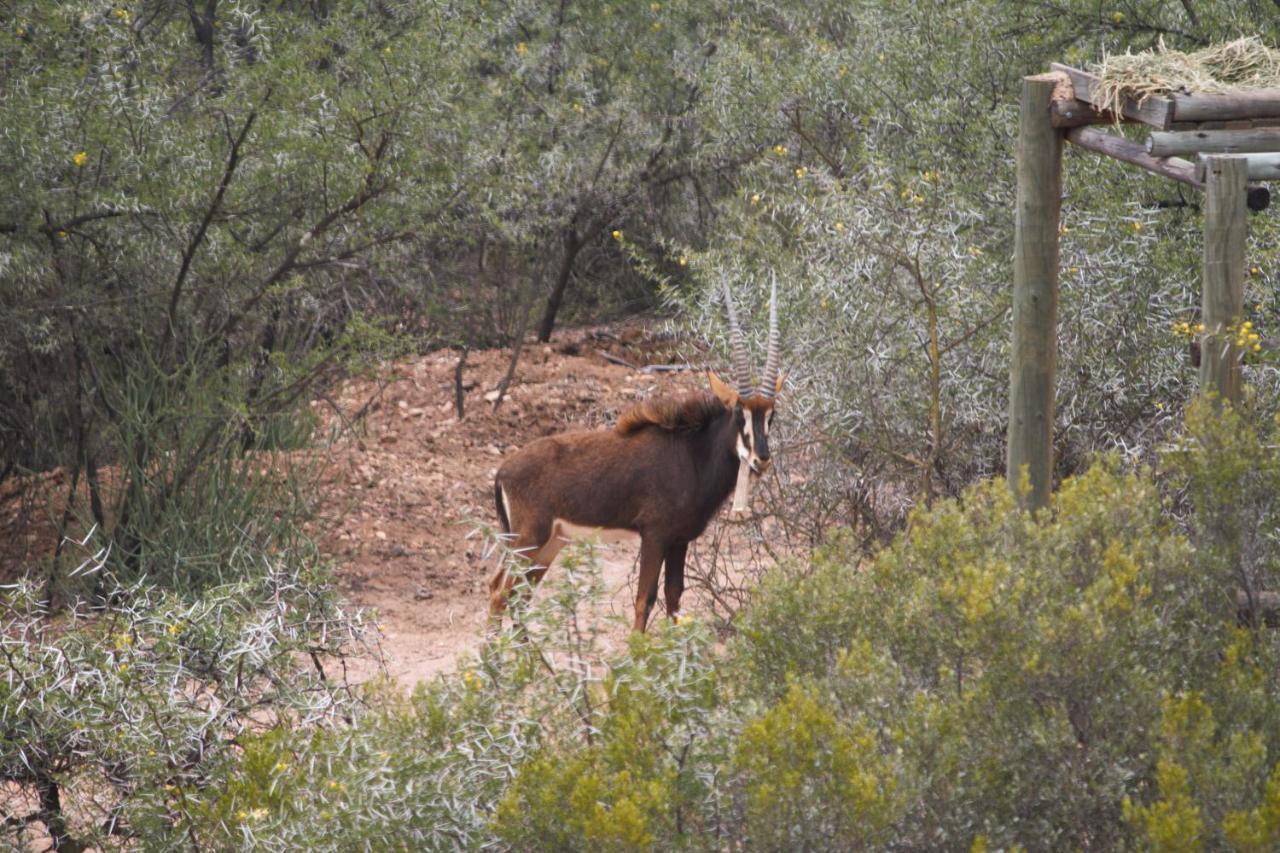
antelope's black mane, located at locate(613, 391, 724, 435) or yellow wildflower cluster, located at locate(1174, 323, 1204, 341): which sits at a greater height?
yellow wildflower cluster, located at locate(1174, 323, 1204, 341)

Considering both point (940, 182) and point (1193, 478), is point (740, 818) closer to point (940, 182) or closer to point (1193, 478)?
point (1193, 478)

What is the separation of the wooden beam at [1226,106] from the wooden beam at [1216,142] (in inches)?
2.1

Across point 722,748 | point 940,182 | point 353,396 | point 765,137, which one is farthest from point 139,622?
point 765,137

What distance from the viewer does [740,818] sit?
362 cm

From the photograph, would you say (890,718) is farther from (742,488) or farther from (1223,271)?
(742,488)

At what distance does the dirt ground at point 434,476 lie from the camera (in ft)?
30.6

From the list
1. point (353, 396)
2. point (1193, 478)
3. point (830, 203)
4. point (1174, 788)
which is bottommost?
point (353, 396)

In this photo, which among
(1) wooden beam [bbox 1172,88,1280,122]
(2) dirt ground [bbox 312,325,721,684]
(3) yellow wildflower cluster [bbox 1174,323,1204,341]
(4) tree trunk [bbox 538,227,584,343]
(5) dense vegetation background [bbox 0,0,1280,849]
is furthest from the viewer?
(4) tree trunk [bbox 538,227,584,343]

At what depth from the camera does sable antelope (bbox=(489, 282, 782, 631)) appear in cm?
777

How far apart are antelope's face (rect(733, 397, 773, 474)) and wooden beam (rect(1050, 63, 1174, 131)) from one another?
2.38 m

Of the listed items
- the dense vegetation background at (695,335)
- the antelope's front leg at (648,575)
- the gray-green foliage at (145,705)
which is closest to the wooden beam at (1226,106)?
the dense vegetation background at (695,335)

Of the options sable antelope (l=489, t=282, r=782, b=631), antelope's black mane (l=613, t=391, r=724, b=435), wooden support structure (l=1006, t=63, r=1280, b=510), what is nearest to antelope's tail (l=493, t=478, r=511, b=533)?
sable antelope (l=489, t=282, r=782, b=631)

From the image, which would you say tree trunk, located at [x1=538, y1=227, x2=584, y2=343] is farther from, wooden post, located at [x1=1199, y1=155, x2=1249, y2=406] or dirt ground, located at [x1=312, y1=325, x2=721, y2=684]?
wooden post, located at [x1=1199, y1=155, x2=1249, y2=406]

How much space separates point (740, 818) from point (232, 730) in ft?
6.61
